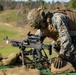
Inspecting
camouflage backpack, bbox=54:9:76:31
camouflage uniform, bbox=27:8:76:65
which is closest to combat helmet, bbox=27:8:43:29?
camouflage uniform, bbox=27:8:76:65

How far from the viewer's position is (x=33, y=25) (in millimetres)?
6207

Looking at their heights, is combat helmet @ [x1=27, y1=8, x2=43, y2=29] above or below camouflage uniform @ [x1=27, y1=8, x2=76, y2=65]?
above

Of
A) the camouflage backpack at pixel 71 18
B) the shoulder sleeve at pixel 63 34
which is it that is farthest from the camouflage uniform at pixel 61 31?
the camouflage backpack at pixel 71 18

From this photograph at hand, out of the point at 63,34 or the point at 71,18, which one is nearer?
the point at 63,34

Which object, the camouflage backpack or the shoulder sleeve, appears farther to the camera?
the camouflage backpack

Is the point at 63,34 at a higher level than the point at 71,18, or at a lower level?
lower

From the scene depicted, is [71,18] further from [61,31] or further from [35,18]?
[35,18]

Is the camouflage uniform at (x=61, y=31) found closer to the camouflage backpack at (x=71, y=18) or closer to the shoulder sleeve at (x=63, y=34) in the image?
the shoulder sleeve at (x=63, y=34)

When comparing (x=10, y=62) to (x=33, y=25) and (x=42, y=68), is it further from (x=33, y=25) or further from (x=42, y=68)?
(x=33, y=25)

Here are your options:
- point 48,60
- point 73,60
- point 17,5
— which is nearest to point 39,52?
point 48,60

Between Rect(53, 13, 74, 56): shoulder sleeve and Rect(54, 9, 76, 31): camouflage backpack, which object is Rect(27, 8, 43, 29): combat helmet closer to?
Rect(53, 13, 74, 56): shoulder sleeve

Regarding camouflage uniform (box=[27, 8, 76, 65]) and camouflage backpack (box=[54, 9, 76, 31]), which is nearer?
camouflage uniform (box=[27, 8, 76, 65])

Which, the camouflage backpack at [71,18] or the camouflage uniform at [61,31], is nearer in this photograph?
the camouflage uniform at [61,31]

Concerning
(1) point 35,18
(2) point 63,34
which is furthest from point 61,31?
(1) point 35,18
